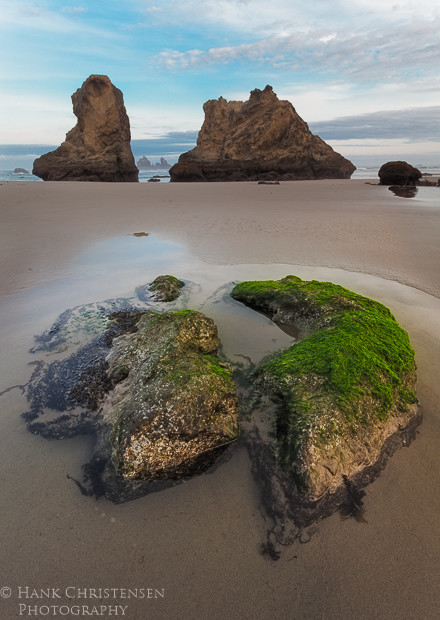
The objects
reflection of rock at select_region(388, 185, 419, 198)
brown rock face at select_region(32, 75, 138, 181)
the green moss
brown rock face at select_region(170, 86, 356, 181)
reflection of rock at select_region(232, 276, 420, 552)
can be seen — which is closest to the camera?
reflection of rock at select_region(232, 276, 420, 552)

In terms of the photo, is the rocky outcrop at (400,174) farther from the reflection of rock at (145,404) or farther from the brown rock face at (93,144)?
the brown rock face at (93,144)

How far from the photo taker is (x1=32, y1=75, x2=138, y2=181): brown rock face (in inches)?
1747

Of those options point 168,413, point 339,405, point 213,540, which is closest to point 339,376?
point 339,405

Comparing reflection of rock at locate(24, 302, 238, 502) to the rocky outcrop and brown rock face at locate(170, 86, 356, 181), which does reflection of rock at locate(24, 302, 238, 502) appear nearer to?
the rocky outcrop

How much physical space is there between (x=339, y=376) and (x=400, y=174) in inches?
1303

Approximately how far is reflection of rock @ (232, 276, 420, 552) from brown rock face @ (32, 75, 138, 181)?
48.0 m

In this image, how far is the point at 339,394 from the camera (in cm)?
277

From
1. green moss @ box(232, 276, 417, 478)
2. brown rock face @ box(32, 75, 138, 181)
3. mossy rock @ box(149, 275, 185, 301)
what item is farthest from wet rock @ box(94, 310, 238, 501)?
brown rock face @ box(32, 75, 138, 181)

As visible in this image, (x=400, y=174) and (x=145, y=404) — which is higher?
(x=400, y=174)

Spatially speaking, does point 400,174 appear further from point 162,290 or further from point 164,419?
point 164,419

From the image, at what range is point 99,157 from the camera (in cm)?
4603

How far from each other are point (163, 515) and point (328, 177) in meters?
52.5

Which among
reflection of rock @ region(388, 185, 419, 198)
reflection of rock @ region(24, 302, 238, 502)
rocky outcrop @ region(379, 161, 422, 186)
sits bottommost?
reflection of rock @ region(24, 302, 238, 502)

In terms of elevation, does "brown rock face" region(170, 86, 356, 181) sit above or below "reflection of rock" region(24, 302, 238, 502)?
above
